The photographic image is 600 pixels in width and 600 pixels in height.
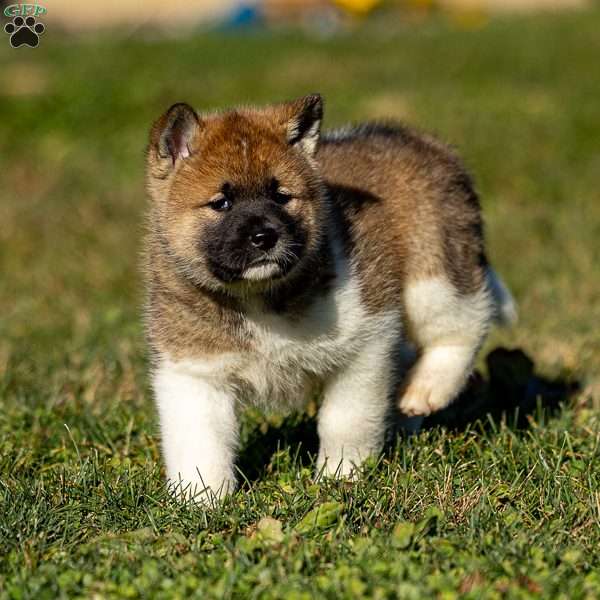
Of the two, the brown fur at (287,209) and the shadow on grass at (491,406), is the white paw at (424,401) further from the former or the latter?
the brown fur at (287,209)

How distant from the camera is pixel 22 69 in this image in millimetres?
14945

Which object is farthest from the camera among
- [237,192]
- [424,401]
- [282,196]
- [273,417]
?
[273,417]

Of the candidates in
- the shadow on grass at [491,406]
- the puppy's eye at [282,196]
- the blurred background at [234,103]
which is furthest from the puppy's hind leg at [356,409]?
the blurred background at [234,103]

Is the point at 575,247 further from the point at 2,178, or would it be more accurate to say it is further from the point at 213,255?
the point at 2,178

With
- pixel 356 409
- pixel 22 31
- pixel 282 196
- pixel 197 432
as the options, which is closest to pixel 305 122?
pixel 282 196

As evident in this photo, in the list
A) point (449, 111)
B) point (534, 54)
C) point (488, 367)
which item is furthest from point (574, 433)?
point (534, 54)

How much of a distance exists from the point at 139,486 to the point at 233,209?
3.76 feet

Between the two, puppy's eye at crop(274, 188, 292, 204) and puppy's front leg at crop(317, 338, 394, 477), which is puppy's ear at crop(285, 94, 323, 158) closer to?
puppy's eye at crop(274, 188, 292, 204)

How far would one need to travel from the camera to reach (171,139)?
438 centimetres

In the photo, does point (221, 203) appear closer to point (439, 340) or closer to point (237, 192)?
→ point (237, 192)

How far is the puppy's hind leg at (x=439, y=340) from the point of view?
16.3 ft

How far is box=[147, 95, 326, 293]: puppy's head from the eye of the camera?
4.07 meters

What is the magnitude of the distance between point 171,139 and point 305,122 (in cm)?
57

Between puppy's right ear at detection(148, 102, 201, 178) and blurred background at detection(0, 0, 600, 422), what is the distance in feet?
4.40
